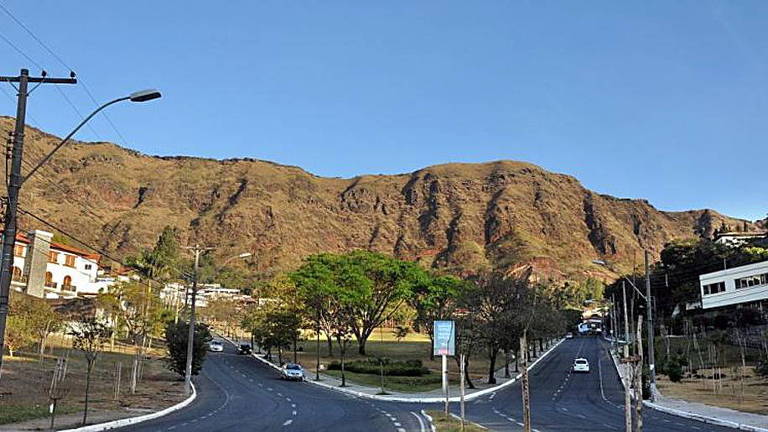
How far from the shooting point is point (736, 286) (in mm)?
88500

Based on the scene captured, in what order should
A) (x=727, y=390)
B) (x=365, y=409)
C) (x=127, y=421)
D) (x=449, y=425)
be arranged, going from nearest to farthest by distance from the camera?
(x=449, y=425)
(x=127, y=421)
(x=365, y=409)
(x=727, y=390)

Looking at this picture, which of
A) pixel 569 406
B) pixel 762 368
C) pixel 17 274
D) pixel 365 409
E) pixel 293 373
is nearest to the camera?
pixel 365 409

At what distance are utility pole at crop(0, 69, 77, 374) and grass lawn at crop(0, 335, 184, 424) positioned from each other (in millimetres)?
8510

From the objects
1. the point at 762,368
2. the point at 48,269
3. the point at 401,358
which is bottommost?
the point at 401,358

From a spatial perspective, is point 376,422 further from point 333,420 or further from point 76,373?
point 76,373

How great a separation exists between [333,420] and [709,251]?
330ft

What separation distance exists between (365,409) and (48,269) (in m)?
71.2

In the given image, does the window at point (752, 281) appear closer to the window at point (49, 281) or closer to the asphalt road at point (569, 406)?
the asphalt road at point (569, 406)

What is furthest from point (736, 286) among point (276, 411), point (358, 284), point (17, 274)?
point (17, 274)

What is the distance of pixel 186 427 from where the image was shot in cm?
2531

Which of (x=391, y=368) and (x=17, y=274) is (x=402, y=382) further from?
(x=17, y=274)

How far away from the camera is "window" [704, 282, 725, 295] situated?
9107 centimetres

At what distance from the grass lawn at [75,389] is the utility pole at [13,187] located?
8.51m

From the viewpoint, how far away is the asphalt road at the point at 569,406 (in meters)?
28.4
